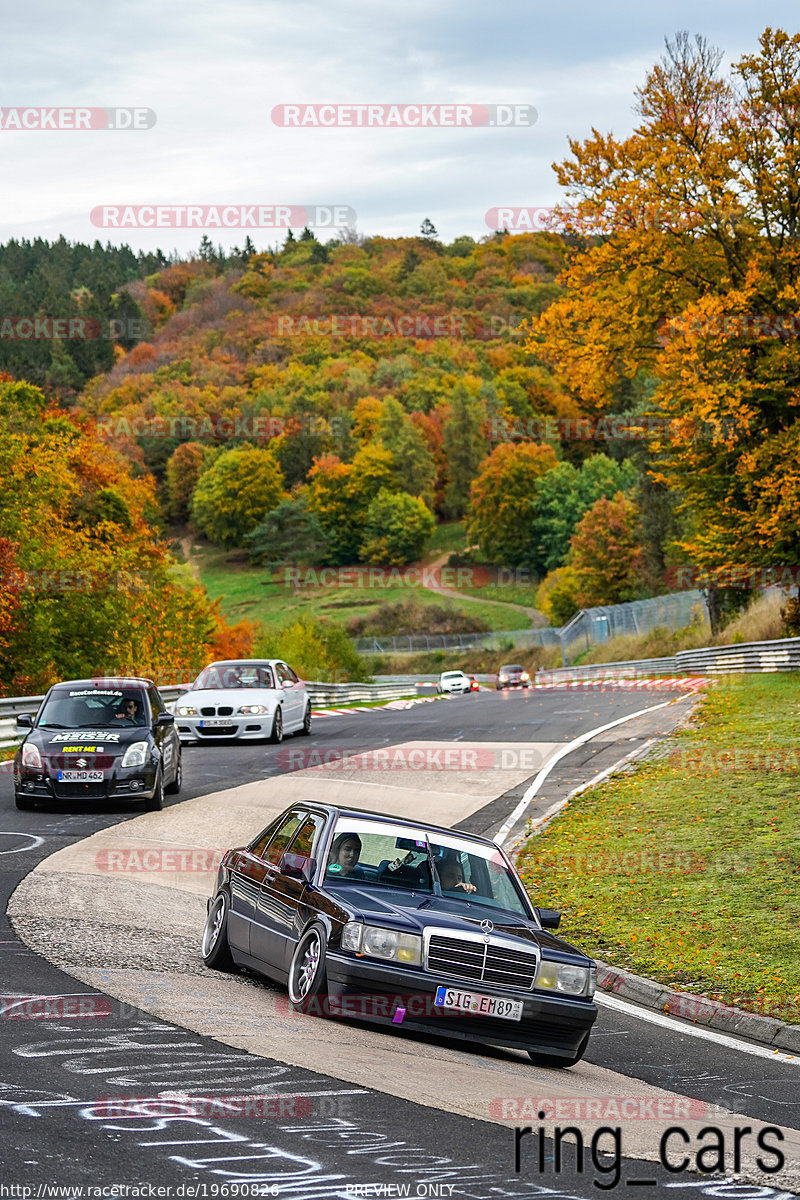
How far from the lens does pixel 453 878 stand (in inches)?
350

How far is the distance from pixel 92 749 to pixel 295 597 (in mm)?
110765

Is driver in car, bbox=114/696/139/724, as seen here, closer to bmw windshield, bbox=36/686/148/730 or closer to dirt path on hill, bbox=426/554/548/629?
bmw windshield, bbox=36/686/148/730

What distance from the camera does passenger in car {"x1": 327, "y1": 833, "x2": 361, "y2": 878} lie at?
8.73m

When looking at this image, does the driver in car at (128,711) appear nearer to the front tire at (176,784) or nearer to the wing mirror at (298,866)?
the front tire at (176,784)

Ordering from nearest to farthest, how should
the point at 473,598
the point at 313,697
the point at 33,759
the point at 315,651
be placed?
the point at 33,759
the point at 313,697
the point at 315,651
the point at 473,598

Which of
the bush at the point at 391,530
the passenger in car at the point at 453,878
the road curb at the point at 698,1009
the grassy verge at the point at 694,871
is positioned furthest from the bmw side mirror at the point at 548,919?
the bush at the point at 391,530

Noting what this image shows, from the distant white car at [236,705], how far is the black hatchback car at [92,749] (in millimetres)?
8582

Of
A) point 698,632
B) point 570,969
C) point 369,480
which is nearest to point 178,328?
point 369,480

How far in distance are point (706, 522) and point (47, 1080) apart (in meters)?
35.0

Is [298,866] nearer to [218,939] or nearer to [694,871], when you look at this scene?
[218,939]

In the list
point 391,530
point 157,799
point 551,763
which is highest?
point 391,530

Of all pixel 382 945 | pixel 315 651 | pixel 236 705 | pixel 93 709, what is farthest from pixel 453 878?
pixel 315 651

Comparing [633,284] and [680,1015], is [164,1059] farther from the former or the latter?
[633,284]

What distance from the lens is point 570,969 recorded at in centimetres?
816
